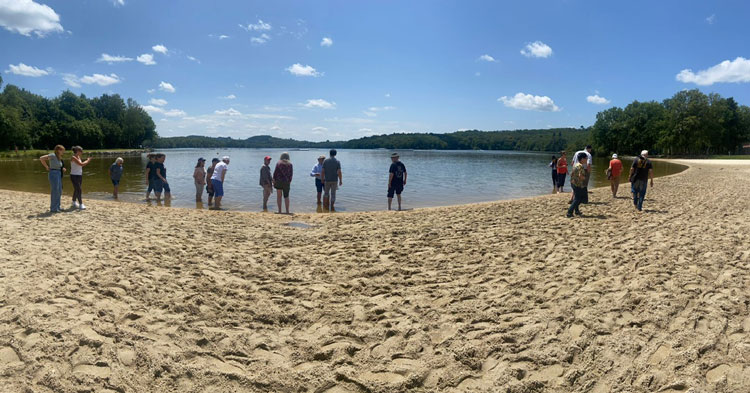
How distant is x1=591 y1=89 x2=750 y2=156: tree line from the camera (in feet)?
232

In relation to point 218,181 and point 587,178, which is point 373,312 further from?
point 218,181

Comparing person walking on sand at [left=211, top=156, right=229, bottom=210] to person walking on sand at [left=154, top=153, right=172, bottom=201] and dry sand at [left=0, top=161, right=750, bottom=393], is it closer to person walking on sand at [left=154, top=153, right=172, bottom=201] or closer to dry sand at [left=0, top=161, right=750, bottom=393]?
person walking on sand at [left=154, top=153, right=172, bottom=201]

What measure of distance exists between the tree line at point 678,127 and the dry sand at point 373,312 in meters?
83.0

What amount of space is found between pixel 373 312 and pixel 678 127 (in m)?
89.8

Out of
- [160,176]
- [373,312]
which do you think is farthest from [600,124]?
[373,312]

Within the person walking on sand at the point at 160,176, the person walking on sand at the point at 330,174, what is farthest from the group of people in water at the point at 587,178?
the person walking on sand at the point at 160,176

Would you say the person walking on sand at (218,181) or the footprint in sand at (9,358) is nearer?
the footprint in sand at (9,358)

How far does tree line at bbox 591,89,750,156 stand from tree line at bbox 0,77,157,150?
383ft

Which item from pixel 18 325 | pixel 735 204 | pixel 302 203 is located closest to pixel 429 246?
pixel 18 325

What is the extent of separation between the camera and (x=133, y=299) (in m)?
4.64

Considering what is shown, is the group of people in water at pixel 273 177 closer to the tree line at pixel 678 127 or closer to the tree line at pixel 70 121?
the tree line at pixel 70 121

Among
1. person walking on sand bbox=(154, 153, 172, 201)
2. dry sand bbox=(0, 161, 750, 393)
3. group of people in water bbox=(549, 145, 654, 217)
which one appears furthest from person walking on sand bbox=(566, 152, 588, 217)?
person walking on sand bbox=(154, 153, 172, 201)

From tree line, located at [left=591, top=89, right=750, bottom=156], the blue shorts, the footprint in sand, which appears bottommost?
the footprint in sand

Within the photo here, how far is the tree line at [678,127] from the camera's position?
70688mm
